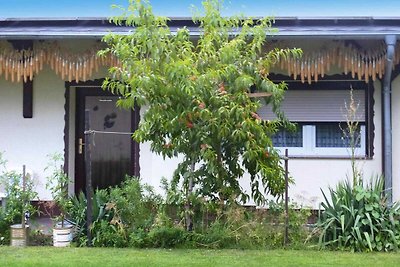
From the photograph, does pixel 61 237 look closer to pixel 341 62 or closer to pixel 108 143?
pixel 108 143

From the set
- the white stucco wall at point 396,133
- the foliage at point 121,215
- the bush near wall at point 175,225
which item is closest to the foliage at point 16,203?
the foliage at point 121,215

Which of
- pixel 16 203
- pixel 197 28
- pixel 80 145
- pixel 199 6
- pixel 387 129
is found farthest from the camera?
pixel 199 6

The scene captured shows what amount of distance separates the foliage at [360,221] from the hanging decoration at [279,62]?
1.92 metres

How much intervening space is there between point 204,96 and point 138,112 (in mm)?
2908

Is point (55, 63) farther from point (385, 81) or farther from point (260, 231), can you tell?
point (385, 81)

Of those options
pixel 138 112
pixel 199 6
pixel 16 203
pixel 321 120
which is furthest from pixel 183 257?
pixel 199 6

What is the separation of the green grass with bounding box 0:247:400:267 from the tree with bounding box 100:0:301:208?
0.84 meters

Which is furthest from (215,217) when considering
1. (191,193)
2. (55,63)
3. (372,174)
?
(55,63)

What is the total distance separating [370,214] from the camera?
21.9 feet

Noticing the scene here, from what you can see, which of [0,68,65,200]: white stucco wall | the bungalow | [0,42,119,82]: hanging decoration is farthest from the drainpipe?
[0,68,65,200]: white stucco wall

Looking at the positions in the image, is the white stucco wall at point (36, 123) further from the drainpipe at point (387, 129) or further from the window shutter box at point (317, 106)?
the drainpipe at point (387, 129)

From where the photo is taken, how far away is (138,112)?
357 inches

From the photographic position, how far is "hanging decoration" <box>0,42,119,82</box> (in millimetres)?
8143

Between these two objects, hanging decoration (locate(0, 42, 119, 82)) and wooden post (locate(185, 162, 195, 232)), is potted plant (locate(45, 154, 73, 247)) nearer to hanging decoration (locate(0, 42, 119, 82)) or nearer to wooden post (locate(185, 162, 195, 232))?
wooden post (locate(185, 162, 195, 232))
